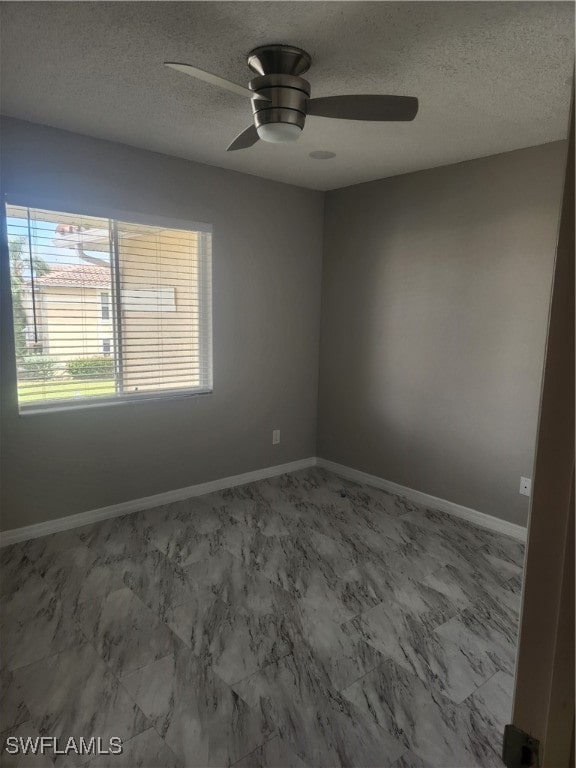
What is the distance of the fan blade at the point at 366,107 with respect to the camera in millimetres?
1877

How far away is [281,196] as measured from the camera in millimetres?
4105

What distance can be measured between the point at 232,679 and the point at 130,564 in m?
1.12

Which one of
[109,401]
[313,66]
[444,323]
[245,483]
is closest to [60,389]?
[109,401]

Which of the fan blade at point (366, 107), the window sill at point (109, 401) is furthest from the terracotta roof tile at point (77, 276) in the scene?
the fan blade at point (366, 107)

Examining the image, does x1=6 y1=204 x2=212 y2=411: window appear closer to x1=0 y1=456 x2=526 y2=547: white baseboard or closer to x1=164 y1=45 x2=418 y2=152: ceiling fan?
x1=0 y1=456 x2=526 y2=547: white baseboard

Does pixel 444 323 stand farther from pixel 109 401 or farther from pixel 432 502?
pixel 109 401

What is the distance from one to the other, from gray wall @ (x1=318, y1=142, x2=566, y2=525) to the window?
1314 mm

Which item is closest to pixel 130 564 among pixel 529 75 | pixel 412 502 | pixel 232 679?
pixel 232 679

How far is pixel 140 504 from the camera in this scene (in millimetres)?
3604

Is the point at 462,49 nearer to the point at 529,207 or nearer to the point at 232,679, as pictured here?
the point at 529,207

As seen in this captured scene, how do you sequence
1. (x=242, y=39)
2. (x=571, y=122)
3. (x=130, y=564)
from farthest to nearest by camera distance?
(x=130, y=564), (x=242, y=39), (x=571, y=122)

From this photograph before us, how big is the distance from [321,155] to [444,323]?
151 centimetres

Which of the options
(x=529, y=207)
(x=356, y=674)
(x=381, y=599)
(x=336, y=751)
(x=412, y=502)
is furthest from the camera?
(x=412, y=502)

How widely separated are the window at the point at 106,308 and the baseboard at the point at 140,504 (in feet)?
2.58
